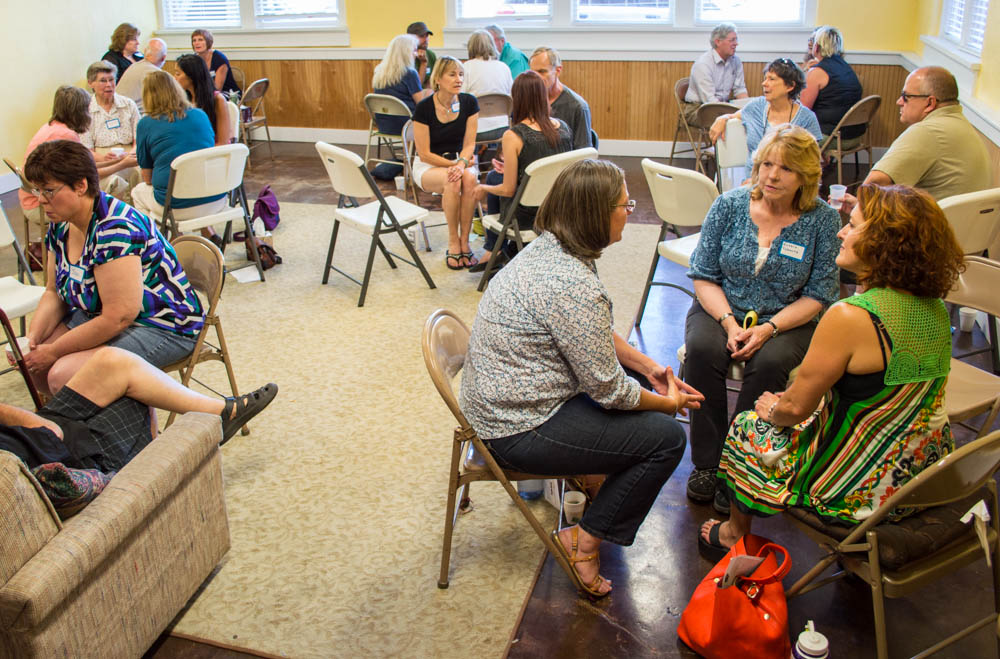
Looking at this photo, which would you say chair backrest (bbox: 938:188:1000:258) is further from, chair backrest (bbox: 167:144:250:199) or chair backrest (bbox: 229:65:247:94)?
chair backrest (bbox: 229:65:247:94)

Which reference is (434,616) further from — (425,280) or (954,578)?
(425,280)

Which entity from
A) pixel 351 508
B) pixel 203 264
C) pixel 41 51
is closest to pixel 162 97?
pixel 203 264

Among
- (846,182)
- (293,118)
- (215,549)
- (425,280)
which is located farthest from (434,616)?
(293,118)

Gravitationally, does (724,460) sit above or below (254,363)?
above

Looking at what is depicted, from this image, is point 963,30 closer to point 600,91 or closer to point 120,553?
point 600,91

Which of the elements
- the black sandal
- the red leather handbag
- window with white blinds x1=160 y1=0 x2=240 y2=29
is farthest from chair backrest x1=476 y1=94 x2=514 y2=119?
the red leather handbag

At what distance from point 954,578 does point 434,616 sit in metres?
1.52

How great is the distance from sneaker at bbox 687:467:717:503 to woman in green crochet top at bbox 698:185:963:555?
0.68m

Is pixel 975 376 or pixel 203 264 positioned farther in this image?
pixel 203 264

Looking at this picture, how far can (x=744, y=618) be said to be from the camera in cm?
205

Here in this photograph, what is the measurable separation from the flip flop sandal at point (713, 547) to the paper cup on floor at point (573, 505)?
1.24 feet

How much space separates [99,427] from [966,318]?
3.75 m

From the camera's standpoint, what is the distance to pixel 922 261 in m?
1.96

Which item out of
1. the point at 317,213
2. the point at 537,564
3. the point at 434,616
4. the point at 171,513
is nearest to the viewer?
the point at 171,513
